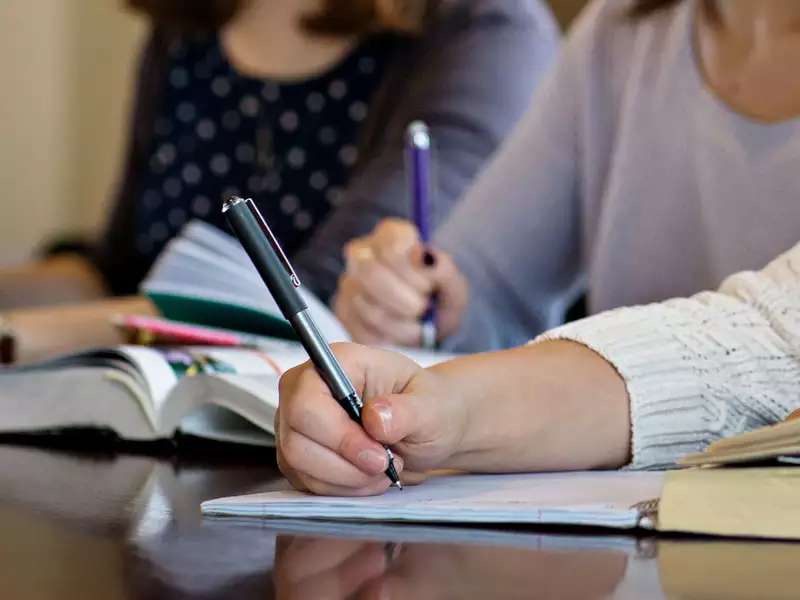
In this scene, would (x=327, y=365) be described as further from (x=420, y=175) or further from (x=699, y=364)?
(x=420, y=175)

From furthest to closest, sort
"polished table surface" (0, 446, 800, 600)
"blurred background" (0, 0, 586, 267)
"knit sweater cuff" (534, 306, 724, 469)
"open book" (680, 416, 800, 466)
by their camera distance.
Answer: "blurred background" (0, 0, 586, 267) → "knit sweater cuff" (534, 306, 724, 469) → "open book" (680, 416, 800, 466) → "polished table surface" (0, 446, 800, 600)

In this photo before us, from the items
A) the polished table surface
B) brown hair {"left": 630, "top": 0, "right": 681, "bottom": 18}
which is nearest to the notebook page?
the polished table surface

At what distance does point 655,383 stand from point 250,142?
1.26 m

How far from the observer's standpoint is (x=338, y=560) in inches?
18.4

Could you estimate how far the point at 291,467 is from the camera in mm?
575

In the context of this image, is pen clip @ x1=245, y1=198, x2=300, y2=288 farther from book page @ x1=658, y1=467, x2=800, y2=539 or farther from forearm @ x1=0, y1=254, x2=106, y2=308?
forearm @ x1=0, y1=254, x2=106, y2=308

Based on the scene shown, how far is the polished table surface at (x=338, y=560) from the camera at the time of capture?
1.39 feet

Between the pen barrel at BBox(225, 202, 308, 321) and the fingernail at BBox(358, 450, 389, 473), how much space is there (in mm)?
66

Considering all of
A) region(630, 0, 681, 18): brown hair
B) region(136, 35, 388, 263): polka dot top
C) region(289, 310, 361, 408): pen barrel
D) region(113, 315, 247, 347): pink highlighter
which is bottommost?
region(289, 310, 361, 408): pen barrel

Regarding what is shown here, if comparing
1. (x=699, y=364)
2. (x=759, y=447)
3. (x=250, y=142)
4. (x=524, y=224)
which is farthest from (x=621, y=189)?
(x=250, y=142)

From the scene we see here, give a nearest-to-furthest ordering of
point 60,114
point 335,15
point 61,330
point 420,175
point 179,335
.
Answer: point 179,335 → point 420,175 → point 61,330 → point 335,15 → point 60,114

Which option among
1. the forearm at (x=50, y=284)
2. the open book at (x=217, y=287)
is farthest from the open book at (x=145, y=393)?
the forearm at (x=50, y=284)

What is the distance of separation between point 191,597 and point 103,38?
320 centimetres

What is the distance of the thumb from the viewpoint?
0.56 meters
